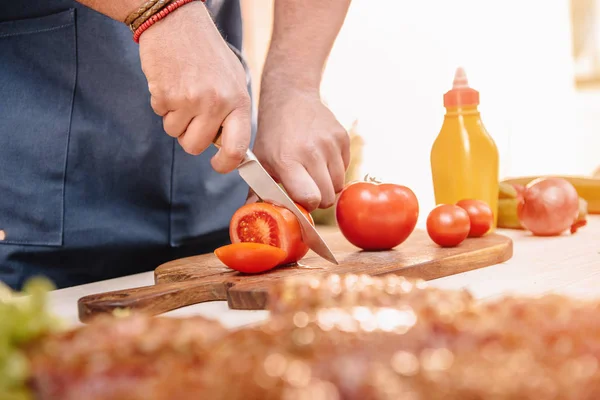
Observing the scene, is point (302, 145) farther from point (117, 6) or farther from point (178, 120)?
point (117, 6)

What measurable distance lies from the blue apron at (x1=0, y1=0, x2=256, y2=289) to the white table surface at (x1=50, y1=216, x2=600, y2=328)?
141 millimetres

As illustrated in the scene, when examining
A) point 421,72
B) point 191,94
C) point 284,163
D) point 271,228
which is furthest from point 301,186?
point 421,72

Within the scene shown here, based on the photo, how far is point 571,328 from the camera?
1.82 feet

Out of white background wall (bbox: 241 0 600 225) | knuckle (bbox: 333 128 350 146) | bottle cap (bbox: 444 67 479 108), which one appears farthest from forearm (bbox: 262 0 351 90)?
white background wall (bbox: 241 0 600 225)

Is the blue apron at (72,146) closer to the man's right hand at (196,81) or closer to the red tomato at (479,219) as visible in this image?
the man's right hand at (196,81)

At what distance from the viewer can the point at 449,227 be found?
148cm

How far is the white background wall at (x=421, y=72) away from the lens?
4137 millimetres

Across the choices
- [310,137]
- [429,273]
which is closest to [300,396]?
[429,273]

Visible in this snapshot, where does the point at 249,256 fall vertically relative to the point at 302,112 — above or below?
below

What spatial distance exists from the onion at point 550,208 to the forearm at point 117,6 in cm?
110

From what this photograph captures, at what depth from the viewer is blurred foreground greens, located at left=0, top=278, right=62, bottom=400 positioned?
475mm

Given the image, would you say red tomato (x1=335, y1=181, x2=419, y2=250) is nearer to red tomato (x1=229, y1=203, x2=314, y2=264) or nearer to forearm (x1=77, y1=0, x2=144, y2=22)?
red tomato (x1=229, y1=203, x2=314, y2=264)

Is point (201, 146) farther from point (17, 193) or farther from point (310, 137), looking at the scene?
point (17, 193)

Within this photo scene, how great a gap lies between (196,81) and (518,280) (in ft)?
2.13
